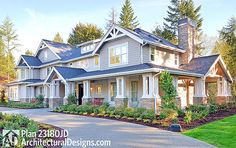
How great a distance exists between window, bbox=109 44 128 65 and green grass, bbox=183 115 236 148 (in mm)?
10094

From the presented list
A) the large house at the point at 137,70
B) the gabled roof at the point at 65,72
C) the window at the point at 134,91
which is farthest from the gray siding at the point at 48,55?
the window at the point at 134,91

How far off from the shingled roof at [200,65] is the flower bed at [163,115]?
3588 mm

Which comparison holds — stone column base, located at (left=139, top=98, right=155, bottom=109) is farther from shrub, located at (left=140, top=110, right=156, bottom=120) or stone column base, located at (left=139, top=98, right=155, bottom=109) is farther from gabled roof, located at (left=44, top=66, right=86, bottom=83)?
gabled roof, located at (left=44, top=66, right=86, bottom=83)

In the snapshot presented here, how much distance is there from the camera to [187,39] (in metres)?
23.3

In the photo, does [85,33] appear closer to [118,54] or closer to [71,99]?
[71,99]

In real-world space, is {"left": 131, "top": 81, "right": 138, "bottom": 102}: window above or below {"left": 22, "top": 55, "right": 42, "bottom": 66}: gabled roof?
below

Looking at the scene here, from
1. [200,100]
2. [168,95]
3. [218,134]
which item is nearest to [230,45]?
[200,100]

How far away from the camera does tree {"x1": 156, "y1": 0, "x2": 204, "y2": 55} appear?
136 ft

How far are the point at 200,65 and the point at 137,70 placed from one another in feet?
24.1

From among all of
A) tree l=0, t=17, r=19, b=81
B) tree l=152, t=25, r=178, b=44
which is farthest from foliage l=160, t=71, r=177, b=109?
tree l=0, t=17, r=19, b=81

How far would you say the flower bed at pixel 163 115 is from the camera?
12781 millimetres

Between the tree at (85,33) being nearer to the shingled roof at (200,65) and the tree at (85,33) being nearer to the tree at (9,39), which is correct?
the tree at (9,39)

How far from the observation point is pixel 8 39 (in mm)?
52406

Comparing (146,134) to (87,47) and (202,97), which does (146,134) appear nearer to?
(202,97)
